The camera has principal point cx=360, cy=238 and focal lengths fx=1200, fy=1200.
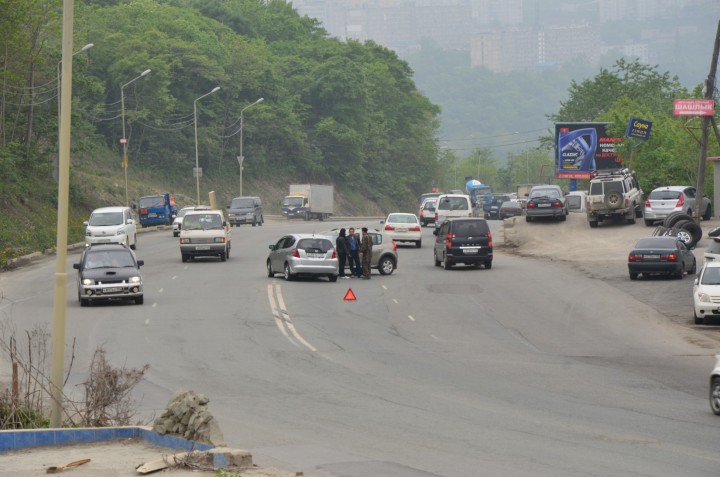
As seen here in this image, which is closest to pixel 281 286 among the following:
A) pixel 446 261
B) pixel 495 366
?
pixel 446 261

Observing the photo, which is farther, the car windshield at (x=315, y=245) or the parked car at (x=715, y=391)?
the car windshield at (x=315, y=245)

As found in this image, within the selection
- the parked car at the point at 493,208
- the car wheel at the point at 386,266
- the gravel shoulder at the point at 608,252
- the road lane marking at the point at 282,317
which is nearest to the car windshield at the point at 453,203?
the gravel shoulder at the point at 608,252

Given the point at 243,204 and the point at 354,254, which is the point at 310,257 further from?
the point at 243,204

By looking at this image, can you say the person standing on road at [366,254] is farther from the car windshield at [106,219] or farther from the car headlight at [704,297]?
the car windshield at [106,219]

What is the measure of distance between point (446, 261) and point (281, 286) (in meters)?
8.47

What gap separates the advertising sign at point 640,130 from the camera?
72.8m

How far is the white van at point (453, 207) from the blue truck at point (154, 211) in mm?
19724

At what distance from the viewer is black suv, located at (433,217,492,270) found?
44.3m

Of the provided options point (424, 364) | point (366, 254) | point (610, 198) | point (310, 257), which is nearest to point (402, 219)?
point (610, 198)

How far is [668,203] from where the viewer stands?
183 feet

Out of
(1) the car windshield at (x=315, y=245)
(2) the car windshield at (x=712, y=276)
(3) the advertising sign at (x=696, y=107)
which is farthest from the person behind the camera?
(3) the advertising sign at (x=696, y=107)

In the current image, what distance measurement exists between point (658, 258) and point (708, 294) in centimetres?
996

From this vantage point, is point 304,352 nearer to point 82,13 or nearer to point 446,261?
point 446,261

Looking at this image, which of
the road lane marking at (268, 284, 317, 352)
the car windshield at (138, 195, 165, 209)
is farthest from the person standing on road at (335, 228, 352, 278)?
the car windshield at (138, 195, 165, 209)
